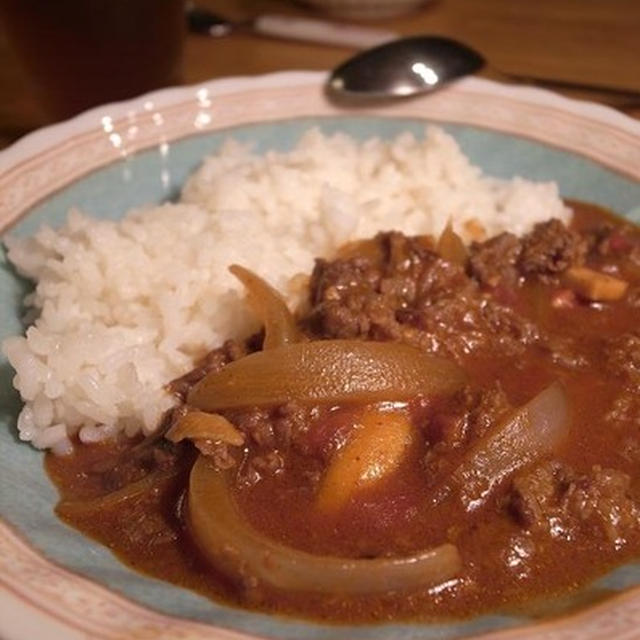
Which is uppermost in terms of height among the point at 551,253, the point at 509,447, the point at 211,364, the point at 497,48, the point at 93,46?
the point at 93,46

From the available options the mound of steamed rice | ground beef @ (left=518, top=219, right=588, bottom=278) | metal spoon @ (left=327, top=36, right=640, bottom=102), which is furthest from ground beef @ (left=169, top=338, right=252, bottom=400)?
metal spoon @ (left=327, top=36, right=640, bottom=102)

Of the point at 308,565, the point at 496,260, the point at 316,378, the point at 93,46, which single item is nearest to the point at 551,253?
the point at 496,260

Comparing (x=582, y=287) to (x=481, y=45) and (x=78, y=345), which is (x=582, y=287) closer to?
(x=78, y=345)

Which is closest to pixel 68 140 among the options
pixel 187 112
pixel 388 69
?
pixel 187 112

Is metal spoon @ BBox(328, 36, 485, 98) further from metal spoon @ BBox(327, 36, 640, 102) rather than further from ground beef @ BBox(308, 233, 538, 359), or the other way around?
ground beef @ BBox(308, 233, 538, 359)

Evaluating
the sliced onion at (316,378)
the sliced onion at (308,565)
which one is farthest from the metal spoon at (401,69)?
the sliced onion at (308,565)

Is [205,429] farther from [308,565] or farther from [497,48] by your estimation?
[497,48]
